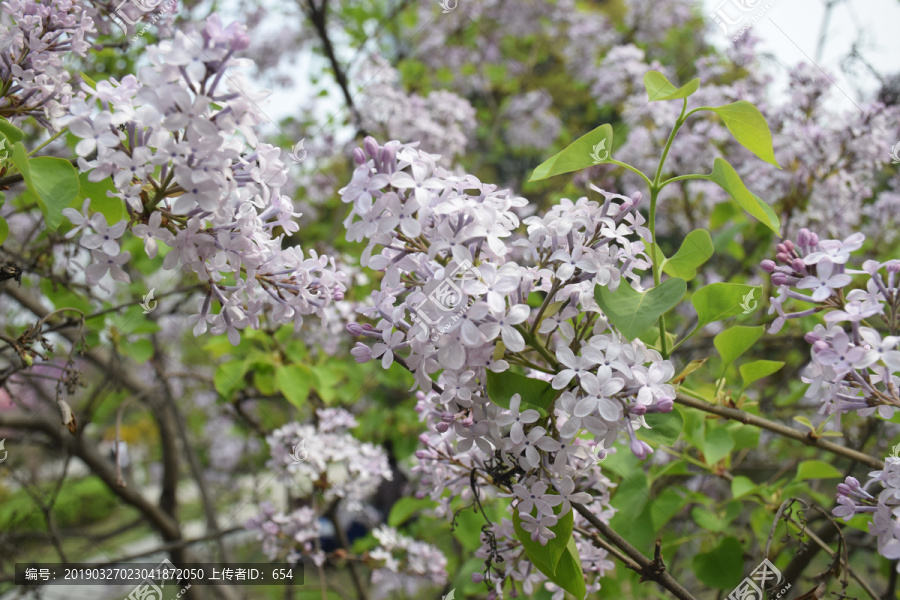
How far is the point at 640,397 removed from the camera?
2.67 feet

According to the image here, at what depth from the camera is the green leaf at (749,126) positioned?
35.9 inches

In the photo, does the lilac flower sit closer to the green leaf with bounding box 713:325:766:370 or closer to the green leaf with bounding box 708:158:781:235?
the green leaf with bounding box 708:158:781:235

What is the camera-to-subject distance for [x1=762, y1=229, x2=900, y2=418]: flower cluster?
0.80m

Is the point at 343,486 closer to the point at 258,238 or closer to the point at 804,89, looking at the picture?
the point at 258,238

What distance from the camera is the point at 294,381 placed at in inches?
70.6

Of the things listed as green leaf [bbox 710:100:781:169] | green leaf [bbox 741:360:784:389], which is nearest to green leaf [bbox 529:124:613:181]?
green leaf [bbox 710:100:781:169]

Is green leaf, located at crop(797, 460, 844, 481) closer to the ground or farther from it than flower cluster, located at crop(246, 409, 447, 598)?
farther from it

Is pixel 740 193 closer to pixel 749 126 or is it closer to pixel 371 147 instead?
pixel 749 126

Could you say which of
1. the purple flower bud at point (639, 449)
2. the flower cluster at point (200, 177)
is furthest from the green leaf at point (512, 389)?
the flower cluster at point (200, 177)

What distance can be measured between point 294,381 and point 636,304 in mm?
1206

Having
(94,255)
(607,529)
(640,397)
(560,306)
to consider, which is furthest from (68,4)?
A: (607,529)

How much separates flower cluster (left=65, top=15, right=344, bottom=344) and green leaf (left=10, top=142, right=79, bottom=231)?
2 centimetres

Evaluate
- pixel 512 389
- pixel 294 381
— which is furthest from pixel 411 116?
pixel 512 389

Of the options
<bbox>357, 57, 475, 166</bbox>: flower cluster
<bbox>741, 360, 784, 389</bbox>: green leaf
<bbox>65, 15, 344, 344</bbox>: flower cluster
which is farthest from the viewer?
<bbox>357, 57, 475, 166</bbox>: flower cluster
